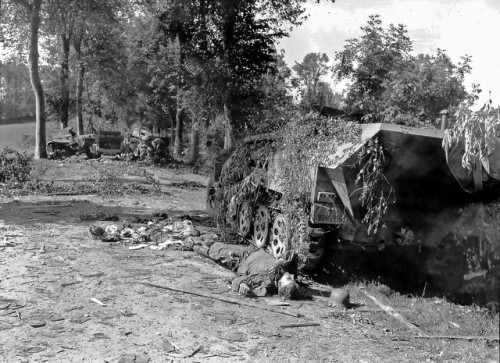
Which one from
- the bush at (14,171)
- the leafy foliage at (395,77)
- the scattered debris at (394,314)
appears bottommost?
the scattered debris at (394,314)

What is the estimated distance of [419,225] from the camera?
7145 mm

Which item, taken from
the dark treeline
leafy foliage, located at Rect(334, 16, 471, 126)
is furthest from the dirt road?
the dark treeline

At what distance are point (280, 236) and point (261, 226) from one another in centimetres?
93

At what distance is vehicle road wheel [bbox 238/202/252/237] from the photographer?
9102 mm

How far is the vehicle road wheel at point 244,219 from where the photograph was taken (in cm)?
910

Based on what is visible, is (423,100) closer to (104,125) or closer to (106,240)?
(106,240)

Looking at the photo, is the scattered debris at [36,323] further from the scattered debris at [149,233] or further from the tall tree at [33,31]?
the tall tree at [33,31]

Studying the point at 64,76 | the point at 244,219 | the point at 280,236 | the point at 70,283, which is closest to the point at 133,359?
the point at 70,283

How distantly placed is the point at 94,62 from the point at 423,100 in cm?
2634

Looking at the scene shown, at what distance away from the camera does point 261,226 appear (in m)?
8.70

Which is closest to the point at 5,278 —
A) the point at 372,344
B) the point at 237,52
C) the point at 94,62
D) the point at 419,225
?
the point at 372,344

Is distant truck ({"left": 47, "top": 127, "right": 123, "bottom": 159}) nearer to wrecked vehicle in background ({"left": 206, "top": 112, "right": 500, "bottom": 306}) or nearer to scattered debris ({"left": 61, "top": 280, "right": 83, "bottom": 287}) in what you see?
wrecked vehicle in background ({"left": 206, "top": 112, "right": 500, "bottom": 306})

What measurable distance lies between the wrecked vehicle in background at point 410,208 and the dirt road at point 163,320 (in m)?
0.90

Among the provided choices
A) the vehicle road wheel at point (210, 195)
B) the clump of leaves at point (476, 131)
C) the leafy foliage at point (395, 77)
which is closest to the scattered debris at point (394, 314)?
the clump of leaves at point (476, 131)
